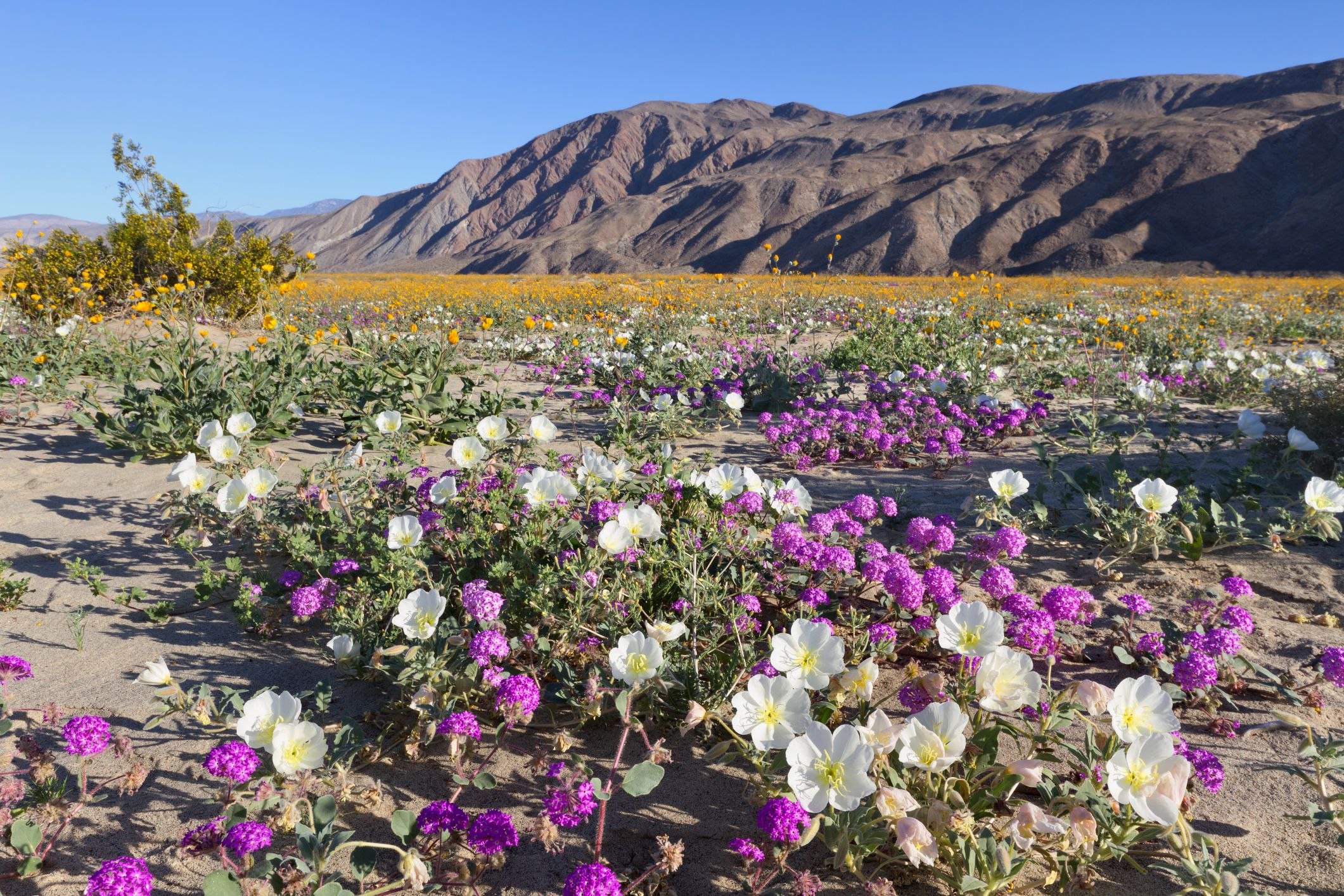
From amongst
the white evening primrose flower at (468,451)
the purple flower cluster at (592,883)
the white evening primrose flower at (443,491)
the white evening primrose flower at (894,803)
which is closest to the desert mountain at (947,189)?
the white evening primrose flower at (468,451)

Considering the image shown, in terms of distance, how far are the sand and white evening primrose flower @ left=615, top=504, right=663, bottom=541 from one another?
668 mm

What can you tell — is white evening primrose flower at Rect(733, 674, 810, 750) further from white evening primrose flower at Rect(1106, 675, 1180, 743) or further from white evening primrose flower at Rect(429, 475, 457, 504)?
white evening primrose flower at Rect(429, 475, 457, 504)

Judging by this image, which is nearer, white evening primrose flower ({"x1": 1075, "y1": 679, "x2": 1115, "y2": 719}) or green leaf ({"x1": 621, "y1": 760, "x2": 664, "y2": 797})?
green leaf ({"x1": 621, "y1": 760, "x2": 664, "y2": 797})

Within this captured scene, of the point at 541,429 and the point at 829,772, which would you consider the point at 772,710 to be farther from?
the point at 541,429

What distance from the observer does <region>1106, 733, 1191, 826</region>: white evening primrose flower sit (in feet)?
4.80

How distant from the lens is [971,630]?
1.85 meters

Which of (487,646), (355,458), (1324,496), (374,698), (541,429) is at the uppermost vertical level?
(541,429)

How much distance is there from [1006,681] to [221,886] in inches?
71.7

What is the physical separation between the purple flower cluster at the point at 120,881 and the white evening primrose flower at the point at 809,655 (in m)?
1.43

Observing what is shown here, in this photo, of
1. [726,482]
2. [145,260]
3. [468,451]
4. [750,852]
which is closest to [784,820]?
[750,852]

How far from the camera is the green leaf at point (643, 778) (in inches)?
64.0

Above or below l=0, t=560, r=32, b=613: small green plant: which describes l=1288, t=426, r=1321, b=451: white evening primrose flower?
above

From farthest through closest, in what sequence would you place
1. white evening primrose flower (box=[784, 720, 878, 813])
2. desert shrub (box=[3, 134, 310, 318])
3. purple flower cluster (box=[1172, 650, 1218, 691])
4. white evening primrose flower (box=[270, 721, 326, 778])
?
1. desert shrub (box=[3, 134, 310, 318])
2. purple flower cluster (box=[1172, 650, 1218, 691])
3. white evening primrose flower (box=[270, 721, 326, 778])
4. white evening primrose flower (box=[784, 720, 878, 813])

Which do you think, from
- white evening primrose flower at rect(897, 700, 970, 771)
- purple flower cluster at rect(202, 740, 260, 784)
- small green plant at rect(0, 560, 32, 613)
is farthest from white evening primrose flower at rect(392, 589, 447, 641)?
small green plant at rect(0, 560, 32, 613)
